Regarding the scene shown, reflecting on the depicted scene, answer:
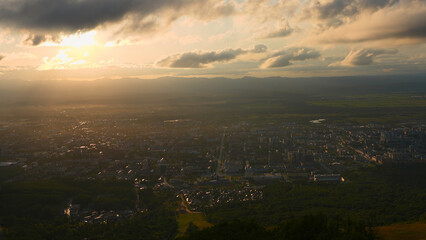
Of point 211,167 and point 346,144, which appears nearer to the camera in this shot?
point 211,167

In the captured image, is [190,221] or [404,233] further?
[190,221]

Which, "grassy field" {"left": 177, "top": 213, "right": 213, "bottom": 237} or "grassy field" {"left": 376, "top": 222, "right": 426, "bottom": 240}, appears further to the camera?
"grassy field" {"left": 177, "top": 213, "right": 213, "bottom": 237}

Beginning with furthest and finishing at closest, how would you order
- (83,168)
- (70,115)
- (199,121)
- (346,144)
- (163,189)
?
1. (70,115)
2. (199,121)
3. (346,144)
4. (83,168)
5. (163,189)

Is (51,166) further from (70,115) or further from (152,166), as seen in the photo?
(70,115)

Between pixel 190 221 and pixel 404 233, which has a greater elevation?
pixel 404 233

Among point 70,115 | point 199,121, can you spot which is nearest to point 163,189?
point 199,121

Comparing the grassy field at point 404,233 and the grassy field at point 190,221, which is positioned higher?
the grassy field at point 404,233

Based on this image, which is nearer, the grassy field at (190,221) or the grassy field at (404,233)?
the grassy field at (404,233)

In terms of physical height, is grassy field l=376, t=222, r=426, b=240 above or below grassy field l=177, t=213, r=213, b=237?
above
